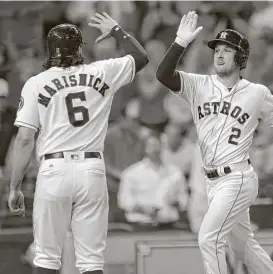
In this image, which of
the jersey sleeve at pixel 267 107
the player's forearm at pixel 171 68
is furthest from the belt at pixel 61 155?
the jersey sleeve at pixel 267 107

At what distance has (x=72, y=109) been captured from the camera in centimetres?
324

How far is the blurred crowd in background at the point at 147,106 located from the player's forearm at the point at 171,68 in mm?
1265

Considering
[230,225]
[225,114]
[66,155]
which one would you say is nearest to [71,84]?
[66,155]

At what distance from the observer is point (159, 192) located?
16.3 ft

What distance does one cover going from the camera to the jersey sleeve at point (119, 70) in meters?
3.38

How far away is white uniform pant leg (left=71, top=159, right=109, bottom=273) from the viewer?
3.18 metres

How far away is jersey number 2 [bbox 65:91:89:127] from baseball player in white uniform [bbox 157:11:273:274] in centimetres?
67

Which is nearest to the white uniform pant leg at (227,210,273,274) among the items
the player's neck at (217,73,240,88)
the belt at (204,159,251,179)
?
the belt at (204,159,251,179)

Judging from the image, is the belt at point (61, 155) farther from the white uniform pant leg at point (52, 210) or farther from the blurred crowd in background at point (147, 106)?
the blurred crowd in background at point (147, 106)

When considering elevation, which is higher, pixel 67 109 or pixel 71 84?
pixel 71 84

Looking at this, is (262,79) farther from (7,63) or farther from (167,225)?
(7,63)

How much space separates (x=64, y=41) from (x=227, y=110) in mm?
1033

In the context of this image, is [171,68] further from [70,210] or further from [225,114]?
[70,210]

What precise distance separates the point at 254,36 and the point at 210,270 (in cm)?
222
